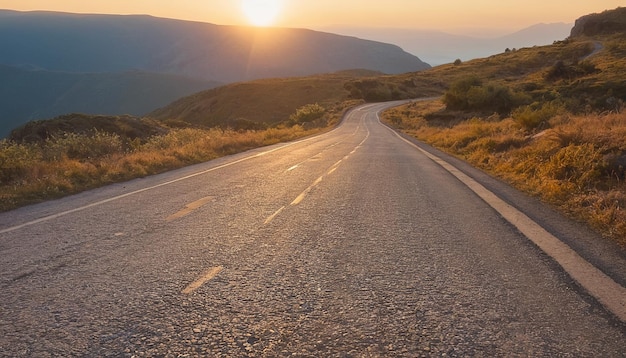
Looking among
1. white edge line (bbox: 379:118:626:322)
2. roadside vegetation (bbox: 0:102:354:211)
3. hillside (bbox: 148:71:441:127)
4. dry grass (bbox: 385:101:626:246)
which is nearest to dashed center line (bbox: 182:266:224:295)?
white edge line (bbox: 379:118:626:322)

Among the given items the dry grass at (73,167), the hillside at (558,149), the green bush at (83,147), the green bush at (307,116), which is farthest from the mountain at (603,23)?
the green bush at (83,147)

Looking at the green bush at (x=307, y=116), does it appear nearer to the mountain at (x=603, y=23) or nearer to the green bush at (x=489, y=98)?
the green bush at (x=489, y=98)

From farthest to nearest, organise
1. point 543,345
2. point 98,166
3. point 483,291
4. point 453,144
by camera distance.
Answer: point 453,144 < point 98,166 < point 483,291 < point 543,345

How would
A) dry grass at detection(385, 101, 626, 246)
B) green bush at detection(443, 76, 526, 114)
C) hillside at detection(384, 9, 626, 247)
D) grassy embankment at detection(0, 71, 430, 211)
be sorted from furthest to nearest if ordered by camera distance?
green bush at detection(443, 76, 526, 114) → grassy embankment at detection(0, 71, 430, 211) → hillside at detection(384, 9, 626, 247) → dry grass at detection(385, 101, 626, 246)

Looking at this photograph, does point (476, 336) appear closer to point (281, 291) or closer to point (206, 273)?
point (281, 291)

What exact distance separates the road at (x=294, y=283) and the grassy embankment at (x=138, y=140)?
13.7 feet

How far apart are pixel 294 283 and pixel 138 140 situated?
25.2m

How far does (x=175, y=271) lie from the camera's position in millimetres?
4926

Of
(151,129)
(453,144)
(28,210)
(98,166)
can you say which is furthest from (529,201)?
(151,129)

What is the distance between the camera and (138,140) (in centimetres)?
2778

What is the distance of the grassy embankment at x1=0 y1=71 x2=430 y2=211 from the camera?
12477mm

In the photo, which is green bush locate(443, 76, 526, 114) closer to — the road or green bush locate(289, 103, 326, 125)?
green bush locate(289, 103, 326, 125)

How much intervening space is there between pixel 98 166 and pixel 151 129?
3143 centimetres

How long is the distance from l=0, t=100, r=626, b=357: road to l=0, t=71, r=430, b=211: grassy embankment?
416cm
